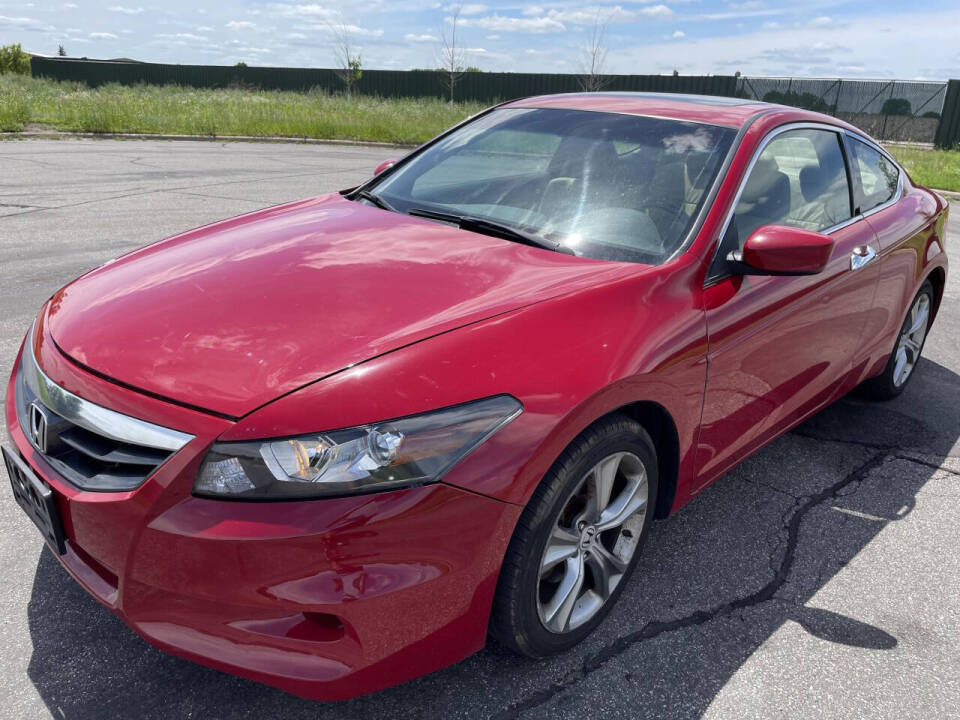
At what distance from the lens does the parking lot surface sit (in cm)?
220

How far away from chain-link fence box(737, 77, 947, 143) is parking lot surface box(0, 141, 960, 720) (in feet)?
94.3

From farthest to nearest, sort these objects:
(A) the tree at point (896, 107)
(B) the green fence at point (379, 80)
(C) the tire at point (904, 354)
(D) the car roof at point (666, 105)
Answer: (B) the green fence at point (379, 80)
(A) the tree at point (896, 107)
(C) the tire at point (904, 354)
(D) the car roof at point (666, 105)

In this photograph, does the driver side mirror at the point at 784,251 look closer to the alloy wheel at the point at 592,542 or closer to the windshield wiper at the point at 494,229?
the windshield wiper at the point at 494,229

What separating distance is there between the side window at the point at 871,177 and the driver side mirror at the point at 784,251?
4.36ft

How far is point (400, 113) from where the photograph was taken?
81.3 feet

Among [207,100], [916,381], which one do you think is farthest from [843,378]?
[207,100]

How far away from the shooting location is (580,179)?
10.1 feet

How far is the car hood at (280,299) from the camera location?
1.98 metres

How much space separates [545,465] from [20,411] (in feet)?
5.09

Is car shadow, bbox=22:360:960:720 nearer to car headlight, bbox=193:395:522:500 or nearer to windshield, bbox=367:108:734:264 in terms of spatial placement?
car headlight, bbox=193:395:522:500

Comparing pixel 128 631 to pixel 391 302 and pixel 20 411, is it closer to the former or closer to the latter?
pixel 20 411

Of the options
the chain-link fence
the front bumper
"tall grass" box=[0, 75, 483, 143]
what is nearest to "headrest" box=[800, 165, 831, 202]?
the front bumper

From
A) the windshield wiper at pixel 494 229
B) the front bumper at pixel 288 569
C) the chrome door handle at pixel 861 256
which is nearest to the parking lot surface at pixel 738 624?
the front bumper at pixel 288 569

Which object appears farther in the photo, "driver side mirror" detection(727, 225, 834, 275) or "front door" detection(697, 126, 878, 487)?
"front door" detection(697, 126, 878, 487)
